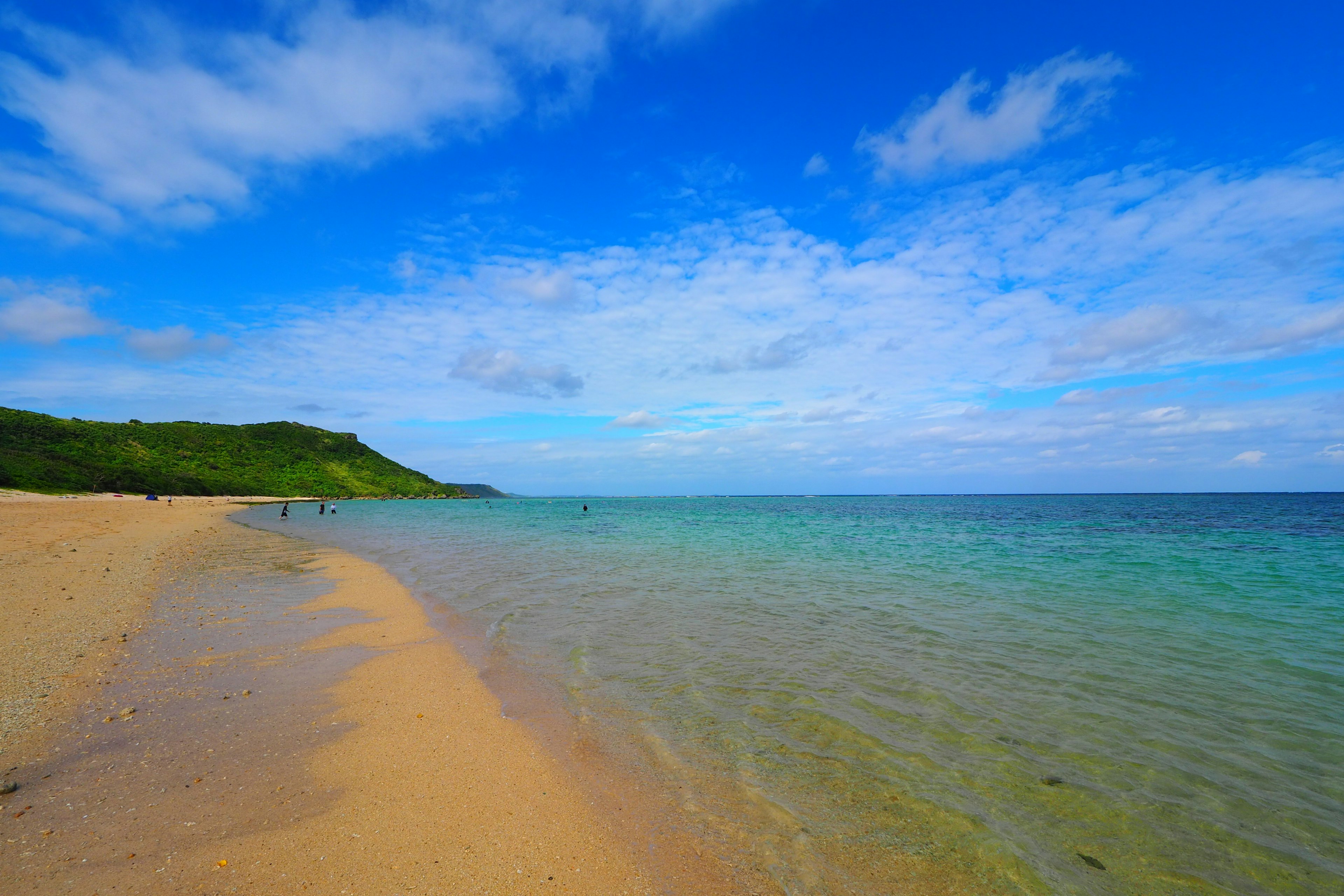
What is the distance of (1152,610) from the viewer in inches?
548

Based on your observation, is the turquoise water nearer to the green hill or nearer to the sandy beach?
the sandy beach

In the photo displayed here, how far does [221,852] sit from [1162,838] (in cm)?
778

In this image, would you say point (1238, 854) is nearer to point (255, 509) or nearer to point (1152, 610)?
point (1152, 610)

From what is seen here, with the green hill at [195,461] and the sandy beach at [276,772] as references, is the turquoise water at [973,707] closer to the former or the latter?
the sandy beach at [276,772]

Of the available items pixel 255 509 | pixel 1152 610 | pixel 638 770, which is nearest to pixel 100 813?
pixel 638 770

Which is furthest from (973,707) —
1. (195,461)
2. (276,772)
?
(195,461)

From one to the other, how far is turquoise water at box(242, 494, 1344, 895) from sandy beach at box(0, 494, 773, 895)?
1.33 m

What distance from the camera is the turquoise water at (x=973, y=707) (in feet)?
15.7

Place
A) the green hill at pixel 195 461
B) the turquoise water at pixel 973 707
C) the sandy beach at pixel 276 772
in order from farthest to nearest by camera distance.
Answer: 1. the green hill at pixel 195 461
2. the turquoise water at pixel 973 707
3. the sandy beach at pixel 276 772

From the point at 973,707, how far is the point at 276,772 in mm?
8384

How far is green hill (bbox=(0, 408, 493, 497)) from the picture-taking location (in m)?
64.8

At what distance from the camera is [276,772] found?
17.7 ft

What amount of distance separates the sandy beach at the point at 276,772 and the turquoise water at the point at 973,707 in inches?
52.4

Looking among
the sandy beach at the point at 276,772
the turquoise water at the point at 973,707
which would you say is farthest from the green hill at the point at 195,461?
the turquoise water at the point at 973,707
